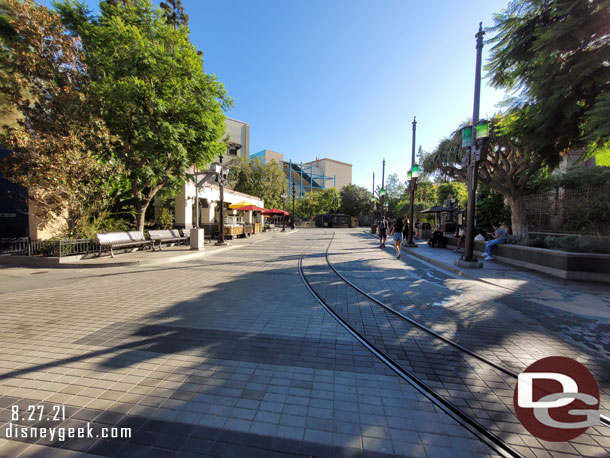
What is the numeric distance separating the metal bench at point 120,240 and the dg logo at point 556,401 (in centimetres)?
1219

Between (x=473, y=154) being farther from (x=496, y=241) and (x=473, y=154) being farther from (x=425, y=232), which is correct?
(x=425, y=232)

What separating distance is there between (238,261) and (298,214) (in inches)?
1959

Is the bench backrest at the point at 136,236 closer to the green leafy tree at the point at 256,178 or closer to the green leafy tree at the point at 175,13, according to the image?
the green leafy tree at the point at 175,13

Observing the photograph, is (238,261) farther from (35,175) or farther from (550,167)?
(550,167)

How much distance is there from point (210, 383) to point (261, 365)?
1.94 ft

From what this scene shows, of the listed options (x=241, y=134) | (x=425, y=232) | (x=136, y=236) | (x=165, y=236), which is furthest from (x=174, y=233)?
(x=241, y=134)

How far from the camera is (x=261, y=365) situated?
308 centimetres

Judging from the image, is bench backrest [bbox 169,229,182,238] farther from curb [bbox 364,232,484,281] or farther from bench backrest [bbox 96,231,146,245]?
curb [bbox 364,232,484,281]

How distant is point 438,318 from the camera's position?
4.69 metres

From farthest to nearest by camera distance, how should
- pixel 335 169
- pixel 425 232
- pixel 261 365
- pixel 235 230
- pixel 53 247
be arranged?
pixel 335 169
pixel 425 232
pixel 235 230
pixel 53 247
pixel 261 365

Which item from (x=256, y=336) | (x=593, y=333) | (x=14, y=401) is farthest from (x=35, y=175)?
(x=593, y=333)

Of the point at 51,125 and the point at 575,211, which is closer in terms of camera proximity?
the point at 51,125

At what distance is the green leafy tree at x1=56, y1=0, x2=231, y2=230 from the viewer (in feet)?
35.9

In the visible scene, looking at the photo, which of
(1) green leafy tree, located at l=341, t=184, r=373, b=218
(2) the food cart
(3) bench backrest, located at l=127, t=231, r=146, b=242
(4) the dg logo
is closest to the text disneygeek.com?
(4) the dg logo
